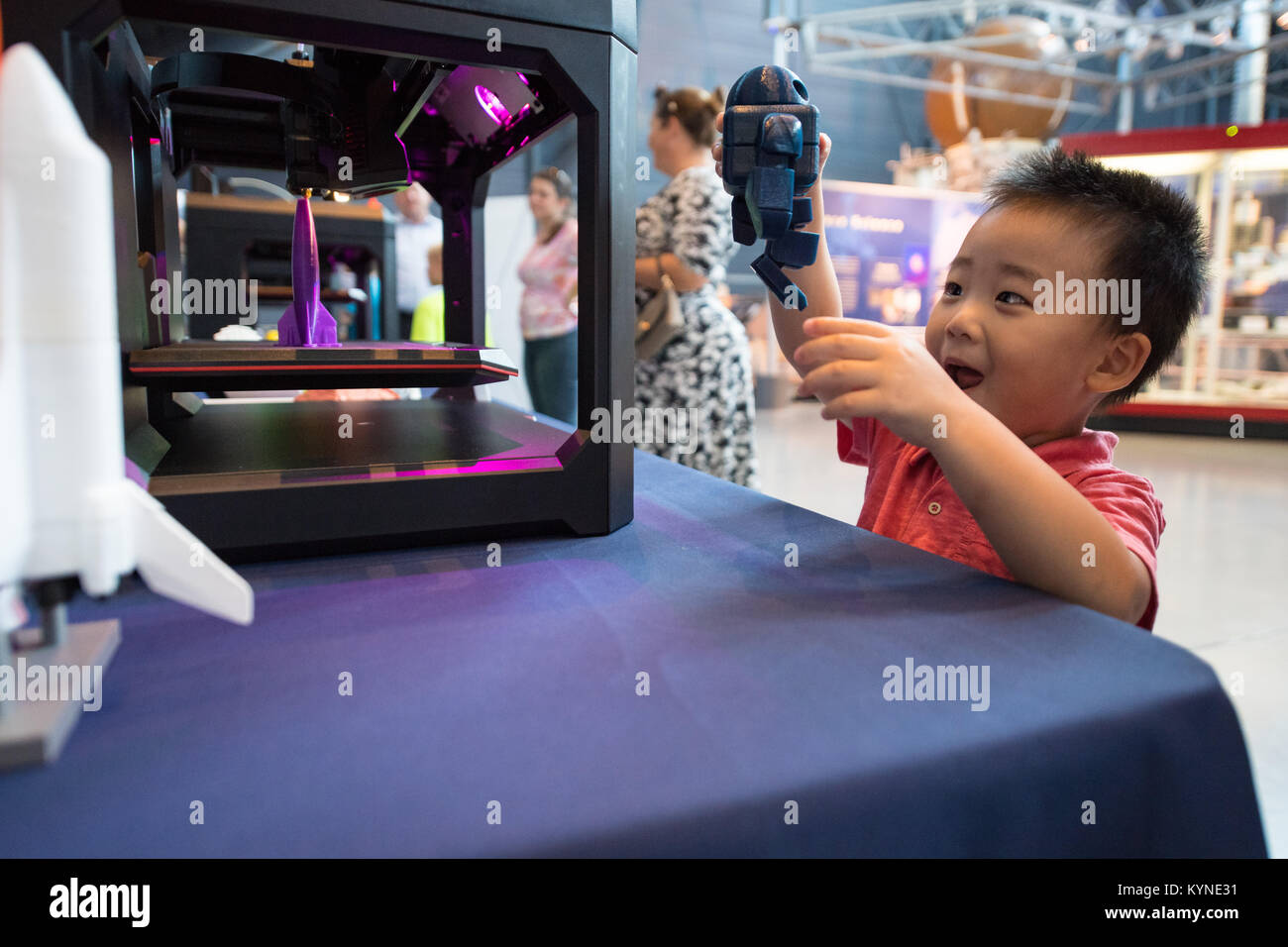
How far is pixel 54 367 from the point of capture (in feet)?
0.90

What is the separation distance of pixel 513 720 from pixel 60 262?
8.8 inches

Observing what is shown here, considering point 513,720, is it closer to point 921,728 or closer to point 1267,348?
point 921,728

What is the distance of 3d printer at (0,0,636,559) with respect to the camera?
512 millimetres

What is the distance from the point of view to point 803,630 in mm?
434

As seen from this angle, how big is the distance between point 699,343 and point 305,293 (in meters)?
1.02

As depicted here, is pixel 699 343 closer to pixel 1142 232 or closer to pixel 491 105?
pixel 491 105

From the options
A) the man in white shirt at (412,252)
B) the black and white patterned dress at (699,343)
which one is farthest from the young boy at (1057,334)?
the man in white shirt at (412,252)

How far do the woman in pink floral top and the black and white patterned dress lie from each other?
940 millimetres

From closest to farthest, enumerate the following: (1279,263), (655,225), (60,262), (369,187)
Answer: (60,262) → (369,187) → (655,225) → (1279,263)

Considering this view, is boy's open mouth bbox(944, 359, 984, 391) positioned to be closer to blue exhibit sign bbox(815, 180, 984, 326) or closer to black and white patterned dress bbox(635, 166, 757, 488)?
black and white patterned dress bbox(635, 166, 757, 488)

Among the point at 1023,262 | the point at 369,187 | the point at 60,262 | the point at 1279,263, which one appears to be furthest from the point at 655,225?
the point at 1279,263

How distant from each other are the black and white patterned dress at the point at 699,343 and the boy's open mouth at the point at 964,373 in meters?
0.98

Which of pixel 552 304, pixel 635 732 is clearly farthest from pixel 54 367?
pixel 552 304

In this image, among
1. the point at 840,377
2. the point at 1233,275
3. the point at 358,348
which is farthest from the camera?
the point at 1233,275
